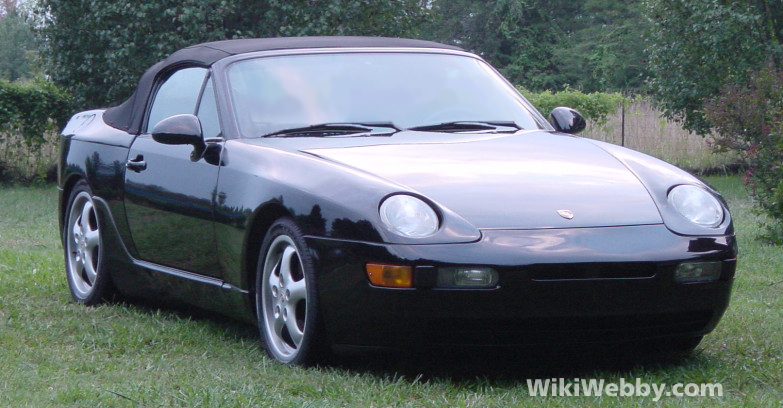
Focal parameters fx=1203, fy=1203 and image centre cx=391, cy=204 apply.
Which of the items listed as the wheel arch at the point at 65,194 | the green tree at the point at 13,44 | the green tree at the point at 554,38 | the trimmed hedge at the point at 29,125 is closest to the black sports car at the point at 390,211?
the wheel arch at the point at 65,194

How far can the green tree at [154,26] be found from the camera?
1728 cm

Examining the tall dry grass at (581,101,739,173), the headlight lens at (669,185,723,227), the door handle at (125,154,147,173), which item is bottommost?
the tall dry grass at (581,101,739,173)

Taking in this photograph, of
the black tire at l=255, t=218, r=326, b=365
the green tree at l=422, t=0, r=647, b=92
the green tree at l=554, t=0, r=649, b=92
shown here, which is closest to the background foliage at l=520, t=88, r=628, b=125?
the black tire at l=255, t=218, r=326, b=365

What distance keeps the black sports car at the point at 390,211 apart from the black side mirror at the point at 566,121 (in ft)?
0.04

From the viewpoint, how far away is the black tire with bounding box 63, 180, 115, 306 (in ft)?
20.6

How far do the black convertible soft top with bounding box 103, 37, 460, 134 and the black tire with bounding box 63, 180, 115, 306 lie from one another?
0.45 metres

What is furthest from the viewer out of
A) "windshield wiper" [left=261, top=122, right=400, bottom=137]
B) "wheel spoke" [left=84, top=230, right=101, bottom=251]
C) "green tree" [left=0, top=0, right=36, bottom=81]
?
"green tree" [left=0, top=0, right=36, bottom=81]

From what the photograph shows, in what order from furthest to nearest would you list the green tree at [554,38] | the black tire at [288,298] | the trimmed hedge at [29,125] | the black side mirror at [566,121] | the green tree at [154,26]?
1. the green tree at [554,38]
2. the trimmed hedge at [29,125]
3. the green tree at [154,26]
4. the black side mirror at [566,121]
5. the black tire at [288,298]

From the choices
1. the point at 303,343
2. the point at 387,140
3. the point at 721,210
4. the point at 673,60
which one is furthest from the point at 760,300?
the point at 673,60

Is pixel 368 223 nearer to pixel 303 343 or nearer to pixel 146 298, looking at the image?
pixel 303 343

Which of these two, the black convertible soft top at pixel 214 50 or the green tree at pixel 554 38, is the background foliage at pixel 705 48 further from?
the green tree at pixel 554 38

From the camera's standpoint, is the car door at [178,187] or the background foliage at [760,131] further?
the background foliage at [760,131]

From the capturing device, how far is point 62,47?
19.0 m

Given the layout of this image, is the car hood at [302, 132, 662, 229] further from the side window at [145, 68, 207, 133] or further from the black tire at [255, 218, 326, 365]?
the side window at [145, 68, 207, 133]
